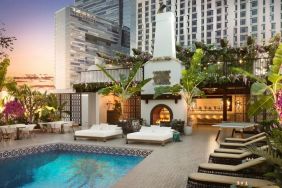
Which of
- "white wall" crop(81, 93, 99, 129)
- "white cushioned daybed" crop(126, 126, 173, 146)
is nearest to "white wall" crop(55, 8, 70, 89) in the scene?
"white wall" crop(81, 93, 99, 129)

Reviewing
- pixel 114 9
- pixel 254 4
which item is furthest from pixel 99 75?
pixel 114 9

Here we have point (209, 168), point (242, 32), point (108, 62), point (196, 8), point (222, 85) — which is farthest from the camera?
point (196, 8)

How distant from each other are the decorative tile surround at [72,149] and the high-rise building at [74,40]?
74530 mm

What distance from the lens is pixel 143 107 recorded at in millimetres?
17047

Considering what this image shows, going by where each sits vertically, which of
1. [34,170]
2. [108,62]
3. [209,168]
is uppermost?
[108,62]

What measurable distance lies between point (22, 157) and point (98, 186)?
479cm

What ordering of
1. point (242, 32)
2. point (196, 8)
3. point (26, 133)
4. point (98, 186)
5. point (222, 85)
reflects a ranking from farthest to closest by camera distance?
point (196, 8), point (242, 32), point (222, 85), point (26, 133), point (98, 186)

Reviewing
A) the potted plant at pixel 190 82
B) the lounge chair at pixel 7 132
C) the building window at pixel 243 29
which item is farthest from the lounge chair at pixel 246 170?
the building window at pixel 243 29

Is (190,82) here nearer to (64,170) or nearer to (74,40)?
(64,170)

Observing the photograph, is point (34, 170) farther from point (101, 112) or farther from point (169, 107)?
point (101, 112)

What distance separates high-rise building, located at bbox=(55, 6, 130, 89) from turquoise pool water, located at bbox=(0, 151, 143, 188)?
76.1 m

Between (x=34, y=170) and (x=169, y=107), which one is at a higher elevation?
(x=169, y=107)

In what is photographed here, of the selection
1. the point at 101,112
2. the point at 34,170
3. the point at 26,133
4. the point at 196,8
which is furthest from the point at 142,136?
the point at 196,8

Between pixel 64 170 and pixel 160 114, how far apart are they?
29.7 ft
